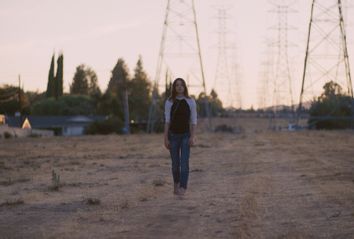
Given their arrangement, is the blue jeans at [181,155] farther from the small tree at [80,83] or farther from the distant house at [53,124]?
the small tree at [80,83]

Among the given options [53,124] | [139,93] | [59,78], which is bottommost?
[53,124]

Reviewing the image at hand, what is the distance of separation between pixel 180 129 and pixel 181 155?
1.25 feet

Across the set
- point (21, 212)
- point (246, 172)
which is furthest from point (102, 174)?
point (21, 212)

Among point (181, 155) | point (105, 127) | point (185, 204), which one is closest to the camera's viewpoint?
point (185, 204)

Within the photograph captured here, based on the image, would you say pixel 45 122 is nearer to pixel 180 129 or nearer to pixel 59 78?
pixel 59 78

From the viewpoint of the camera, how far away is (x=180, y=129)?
10.8 meters

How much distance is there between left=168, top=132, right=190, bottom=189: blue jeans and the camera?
10.7 metres

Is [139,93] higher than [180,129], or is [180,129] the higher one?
[139,93]

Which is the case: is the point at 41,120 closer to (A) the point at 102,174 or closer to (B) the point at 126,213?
(A) the point at 102,174

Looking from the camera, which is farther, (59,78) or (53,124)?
(59,78)

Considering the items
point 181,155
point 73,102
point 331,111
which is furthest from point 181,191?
point 73,102

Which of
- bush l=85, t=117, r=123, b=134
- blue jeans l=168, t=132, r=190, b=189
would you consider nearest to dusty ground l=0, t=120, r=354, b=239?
blue jeans l=168, t=132, r=190, b=189

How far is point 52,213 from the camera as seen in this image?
8867 millimetres

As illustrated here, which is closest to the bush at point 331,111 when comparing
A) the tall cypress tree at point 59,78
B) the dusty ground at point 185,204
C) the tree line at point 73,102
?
the tree line at point 73,102
